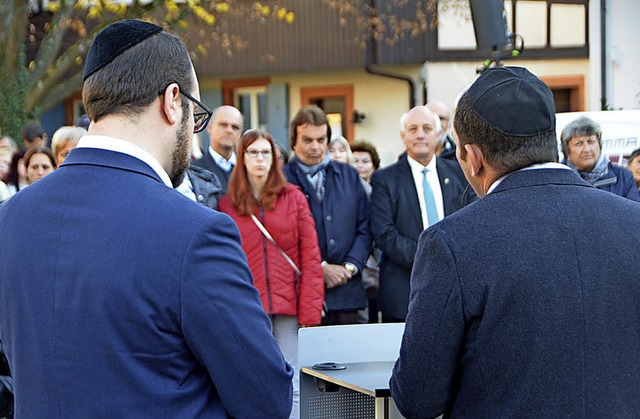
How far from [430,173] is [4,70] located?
8.55 m

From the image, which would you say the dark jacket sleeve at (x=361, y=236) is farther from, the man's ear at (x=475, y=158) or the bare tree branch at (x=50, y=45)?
the bare tree branch at (x=50, y=45)

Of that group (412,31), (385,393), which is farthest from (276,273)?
(412,31)

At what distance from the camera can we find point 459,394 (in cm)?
235

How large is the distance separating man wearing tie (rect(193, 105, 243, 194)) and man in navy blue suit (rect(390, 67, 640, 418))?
4349mm

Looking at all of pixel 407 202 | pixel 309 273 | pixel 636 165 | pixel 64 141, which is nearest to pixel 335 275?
pixel 309 273

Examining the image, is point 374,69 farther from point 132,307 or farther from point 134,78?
point 132,307

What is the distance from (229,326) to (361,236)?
4.31 m

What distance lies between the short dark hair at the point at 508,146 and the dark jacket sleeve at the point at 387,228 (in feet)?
11.3

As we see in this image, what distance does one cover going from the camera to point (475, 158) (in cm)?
242

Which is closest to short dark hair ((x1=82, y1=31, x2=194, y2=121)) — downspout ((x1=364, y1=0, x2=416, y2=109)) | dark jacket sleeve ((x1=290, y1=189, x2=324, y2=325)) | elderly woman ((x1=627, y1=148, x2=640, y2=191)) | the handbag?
the handbag

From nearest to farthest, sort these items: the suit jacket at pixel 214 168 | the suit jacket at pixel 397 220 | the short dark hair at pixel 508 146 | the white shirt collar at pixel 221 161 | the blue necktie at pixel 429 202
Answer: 1. the short dark hair at pixel 508 146
2. the suit jacket at pixel 397 220
3. the blue necktie at pixel 429 202
4. the suit jacket at pixel 214 168
5. the white shirt collar at pixel 221 161

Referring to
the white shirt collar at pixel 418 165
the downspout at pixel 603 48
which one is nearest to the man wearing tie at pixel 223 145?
the white shirt collar at pixel 418 165

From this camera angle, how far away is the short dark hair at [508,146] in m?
2.36

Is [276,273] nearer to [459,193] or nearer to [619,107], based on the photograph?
[459,193]
